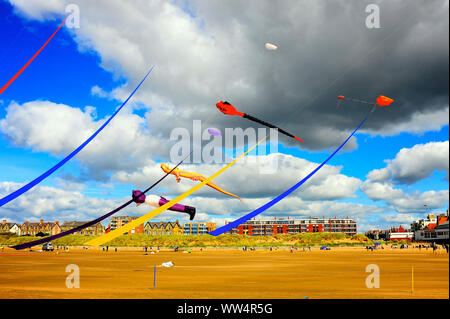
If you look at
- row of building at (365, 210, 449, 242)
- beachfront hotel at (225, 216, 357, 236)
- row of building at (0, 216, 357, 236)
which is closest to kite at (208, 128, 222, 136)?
row of building at (365, 210, 449, 242)

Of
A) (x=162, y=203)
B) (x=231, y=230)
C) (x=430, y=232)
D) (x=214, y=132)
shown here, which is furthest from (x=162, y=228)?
(x=214, y=132)

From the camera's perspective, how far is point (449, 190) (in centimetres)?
611

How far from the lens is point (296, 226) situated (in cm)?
17625

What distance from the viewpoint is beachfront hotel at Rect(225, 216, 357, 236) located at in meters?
174

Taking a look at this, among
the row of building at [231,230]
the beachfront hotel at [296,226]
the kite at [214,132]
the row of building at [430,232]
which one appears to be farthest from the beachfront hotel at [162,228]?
the kite at [214,132]

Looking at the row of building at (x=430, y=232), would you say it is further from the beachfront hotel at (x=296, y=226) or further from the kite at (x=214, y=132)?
the kite at (x=214, y=132)

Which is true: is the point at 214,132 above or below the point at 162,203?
above

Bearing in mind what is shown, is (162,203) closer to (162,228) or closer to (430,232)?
(430,232)

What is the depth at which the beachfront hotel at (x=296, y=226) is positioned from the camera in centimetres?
17450

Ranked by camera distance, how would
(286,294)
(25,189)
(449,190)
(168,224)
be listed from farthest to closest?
(168,224) < (286,294) < (25,189) < (449,190)

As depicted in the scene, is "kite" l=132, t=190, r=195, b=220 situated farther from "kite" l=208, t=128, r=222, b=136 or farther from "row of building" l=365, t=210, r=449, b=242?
"row of building" l=365, t=210, r=449, b=242
